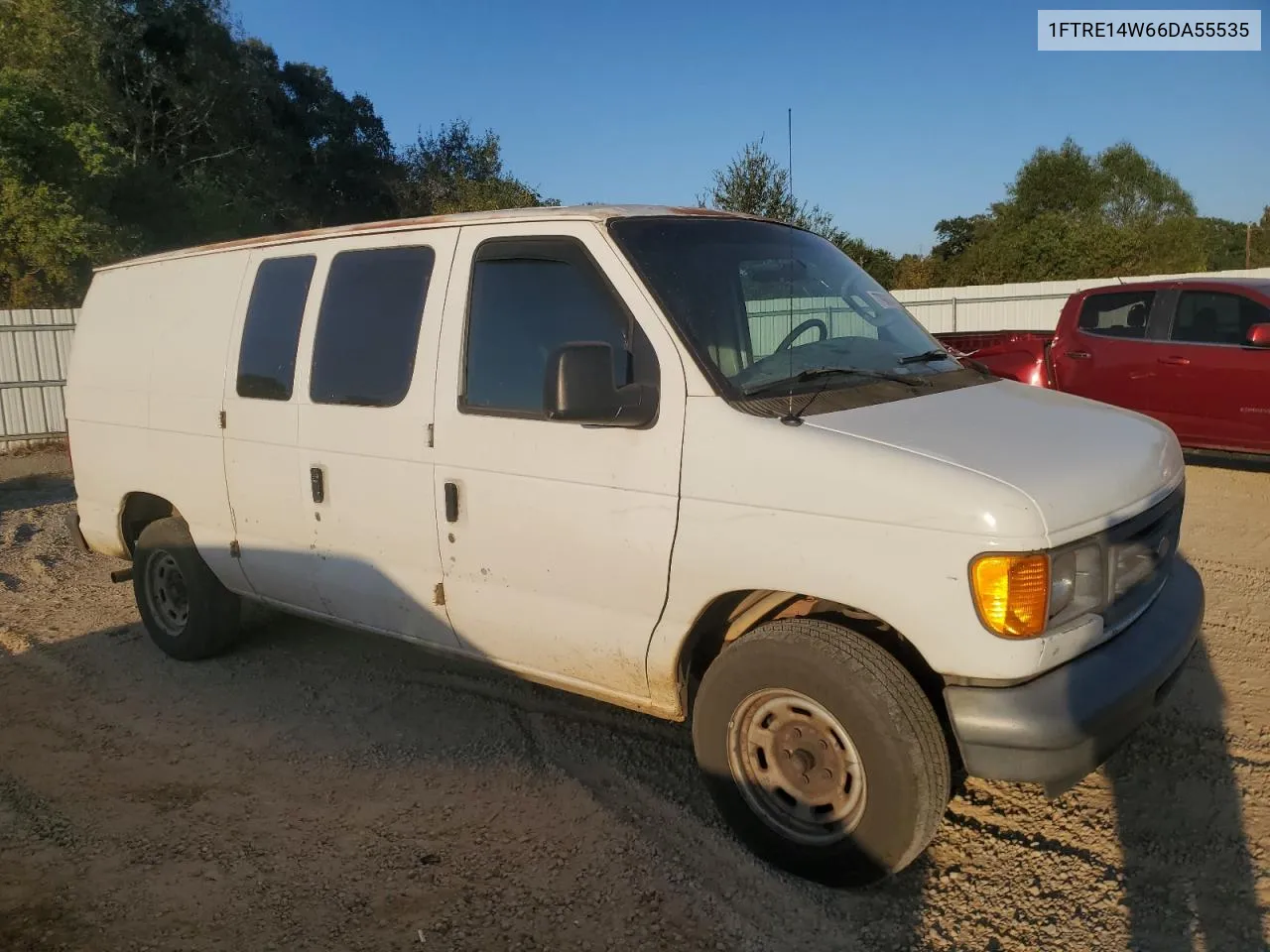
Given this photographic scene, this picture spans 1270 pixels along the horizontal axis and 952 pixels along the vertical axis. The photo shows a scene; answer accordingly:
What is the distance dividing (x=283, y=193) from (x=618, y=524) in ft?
104

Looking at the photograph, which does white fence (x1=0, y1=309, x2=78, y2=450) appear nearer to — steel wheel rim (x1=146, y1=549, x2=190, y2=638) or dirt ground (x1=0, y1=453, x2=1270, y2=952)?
steel wheel rim (x1=146, y1=549, x2=190, y2=638)

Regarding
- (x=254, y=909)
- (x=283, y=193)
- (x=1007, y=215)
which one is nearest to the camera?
(x=254, y=909)

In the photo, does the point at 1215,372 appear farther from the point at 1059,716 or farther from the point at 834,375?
the point at 1059,716

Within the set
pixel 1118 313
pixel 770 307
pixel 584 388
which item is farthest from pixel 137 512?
pixel 1118 313

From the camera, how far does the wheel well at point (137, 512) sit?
18.7 feet

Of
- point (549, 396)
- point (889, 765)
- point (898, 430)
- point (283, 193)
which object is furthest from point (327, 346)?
point (283, 193)

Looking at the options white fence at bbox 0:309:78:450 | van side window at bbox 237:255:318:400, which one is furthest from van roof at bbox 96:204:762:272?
white fence at bbox 0:309:78:450

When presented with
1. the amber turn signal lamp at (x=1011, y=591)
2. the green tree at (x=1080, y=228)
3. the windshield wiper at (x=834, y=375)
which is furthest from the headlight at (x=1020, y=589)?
the green tree at (x=1080, y=228)

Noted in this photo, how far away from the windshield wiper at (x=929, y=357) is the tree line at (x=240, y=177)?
53.2 ft

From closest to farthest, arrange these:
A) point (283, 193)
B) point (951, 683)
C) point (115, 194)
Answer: point (951, 683)
point (115, 194)
point (283, 193)

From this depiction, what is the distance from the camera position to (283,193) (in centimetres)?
3155

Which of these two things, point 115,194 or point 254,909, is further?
point 115,194

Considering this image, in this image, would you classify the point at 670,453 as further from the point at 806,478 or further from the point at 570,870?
the point at 570,870

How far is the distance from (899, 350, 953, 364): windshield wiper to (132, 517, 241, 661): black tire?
3.88 m
